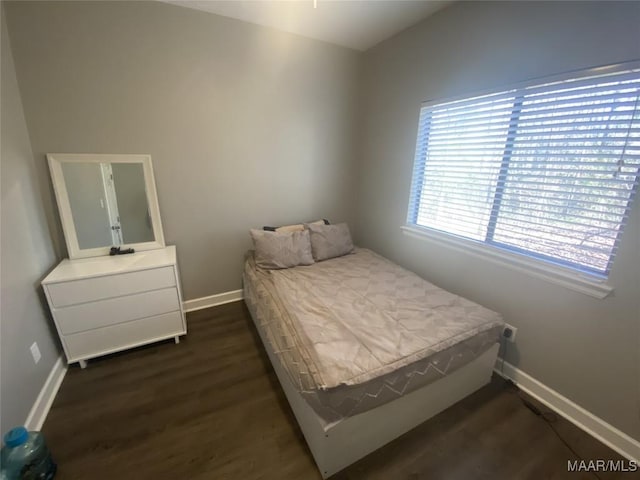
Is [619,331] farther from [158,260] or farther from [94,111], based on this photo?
[94,111]

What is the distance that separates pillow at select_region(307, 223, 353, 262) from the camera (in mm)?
2580

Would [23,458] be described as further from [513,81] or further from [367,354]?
[513,81]

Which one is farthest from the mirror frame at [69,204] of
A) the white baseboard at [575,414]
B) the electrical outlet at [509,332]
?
the white baseboard at [575,414]

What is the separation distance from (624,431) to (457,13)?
9.06 feet

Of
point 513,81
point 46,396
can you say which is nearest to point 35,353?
point 46,396

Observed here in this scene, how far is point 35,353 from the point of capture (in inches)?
62.9

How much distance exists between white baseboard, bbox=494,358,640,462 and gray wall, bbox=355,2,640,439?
0.04m

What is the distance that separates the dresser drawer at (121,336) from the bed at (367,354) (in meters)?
0.71

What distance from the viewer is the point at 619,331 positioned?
1382mm

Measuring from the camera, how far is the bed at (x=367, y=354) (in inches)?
48.7

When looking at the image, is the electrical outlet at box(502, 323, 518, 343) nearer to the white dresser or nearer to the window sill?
the window sill

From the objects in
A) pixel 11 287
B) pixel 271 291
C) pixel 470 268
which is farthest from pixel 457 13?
pixel 11 287

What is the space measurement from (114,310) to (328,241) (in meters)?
1.77
